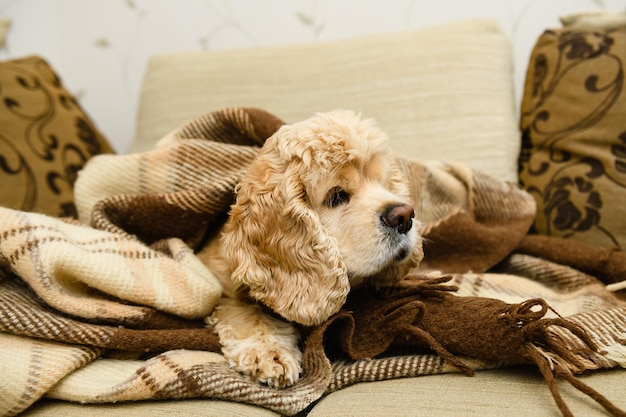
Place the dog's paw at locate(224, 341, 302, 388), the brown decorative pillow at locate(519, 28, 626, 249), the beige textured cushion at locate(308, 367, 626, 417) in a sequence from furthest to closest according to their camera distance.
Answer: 1. the brown decorative pillow at locate(519, 28, 626, 249)
2. the dog's paw at locate(224, 341, 302, 388)
3. the beige textured cushion at locate(308, 367, 626, 417)

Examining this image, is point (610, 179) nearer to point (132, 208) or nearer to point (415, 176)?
point (415, 176)

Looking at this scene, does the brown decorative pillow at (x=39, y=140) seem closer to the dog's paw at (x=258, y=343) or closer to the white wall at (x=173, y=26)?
the white wall at (x=173, y=26)

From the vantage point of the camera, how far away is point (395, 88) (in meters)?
1.66

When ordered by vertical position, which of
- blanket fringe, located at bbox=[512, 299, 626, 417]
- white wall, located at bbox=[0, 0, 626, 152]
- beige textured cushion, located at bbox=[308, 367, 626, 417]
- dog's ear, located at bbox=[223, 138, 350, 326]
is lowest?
beige textured cushion, located at bbox=[308, 367, 626, 417]

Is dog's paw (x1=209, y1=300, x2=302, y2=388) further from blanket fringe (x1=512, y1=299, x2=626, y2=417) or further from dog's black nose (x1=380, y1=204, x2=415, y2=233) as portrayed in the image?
blanket fringe (x1=512, y1=299, x2=626, y2=417)

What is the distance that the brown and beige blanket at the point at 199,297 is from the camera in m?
0.92

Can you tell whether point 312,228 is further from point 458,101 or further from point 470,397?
point 458,101

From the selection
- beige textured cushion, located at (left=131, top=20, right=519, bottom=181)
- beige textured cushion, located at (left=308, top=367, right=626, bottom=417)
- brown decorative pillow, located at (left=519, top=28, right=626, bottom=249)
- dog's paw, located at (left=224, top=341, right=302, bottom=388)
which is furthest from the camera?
beige textured cushion, located at (left=131, top=20, right=519, bottom=181)

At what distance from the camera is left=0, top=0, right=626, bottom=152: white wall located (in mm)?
1931

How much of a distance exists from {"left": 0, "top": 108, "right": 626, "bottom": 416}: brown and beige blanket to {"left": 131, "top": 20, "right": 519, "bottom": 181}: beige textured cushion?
214 millimetres

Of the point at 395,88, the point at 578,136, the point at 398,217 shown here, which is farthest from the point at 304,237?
the point at 578,136

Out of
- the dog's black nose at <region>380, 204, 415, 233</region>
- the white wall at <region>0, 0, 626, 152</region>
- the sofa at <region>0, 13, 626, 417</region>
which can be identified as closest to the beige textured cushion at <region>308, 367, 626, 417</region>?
the dog's black nose at <region>380, 204, 415, 233</region>

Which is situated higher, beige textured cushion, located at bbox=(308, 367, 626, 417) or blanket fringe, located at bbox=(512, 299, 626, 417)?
blanket fringe, located at bbox=(512, 299, 626, 417)

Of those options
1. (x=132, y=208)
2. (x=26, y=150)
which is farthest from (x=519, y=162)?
(x=26, y=150)
